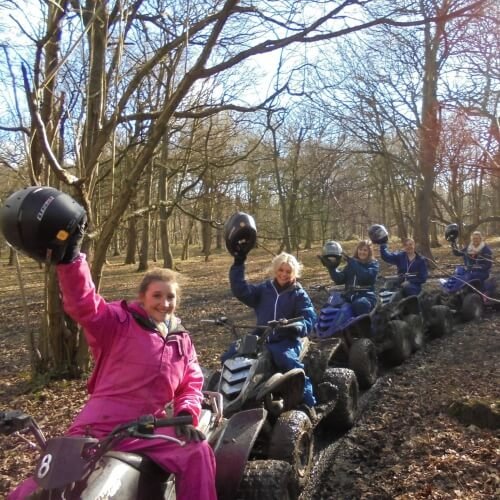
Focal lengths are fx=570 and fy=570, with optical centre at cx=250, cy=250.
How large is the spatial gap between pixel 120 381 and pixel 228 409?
130cm

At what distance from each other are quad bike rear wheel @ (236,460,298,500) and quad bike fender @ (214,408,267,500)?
0.12 meters

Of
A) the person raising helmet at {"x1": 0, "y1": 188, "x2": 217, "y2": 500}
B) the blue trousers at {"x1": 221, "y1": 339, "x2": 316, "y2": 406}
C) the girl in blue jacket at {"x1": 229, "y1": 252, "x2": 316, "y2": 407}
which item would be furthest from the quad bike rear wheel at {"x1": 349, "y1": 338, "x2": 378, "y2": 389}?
the person raising helmet at {"x1": 0, "y1": 188, "x2": 217, "y2": 500}

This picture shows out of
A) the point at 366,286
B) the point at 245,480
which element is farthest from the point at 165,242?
the point at 245,480

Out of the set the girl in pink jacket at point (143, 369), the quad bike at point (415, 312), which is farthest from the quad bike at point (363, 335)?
the girl in pink jacket at point (143, 369)

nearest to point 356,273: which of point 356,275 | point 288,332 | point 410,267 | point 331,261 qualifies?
point 356,275

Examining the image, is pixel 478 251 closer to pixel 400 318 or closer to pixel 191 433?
pixel 400 318

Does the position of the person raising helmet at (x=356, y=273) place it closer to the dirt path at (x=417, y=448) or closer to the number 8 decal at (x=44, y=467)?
the dirt path at (x=417, y=448)

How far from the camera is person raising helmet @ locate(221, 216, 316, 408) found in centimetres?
496

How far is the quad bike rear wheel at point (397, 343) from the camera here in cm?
774

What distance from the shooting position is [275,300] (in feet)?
17.7

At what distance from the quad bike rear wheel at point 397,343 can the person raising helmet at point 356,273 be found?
0.42 meters

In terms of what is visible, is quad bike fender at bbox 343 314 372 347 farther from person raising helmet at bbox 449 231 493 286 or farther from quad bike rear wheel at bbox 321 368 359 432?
person raising helmet at bbox 449 231 493 286

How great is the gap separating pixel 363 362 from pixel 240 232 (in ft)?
9.23

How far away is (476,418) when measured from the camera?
5.27m
